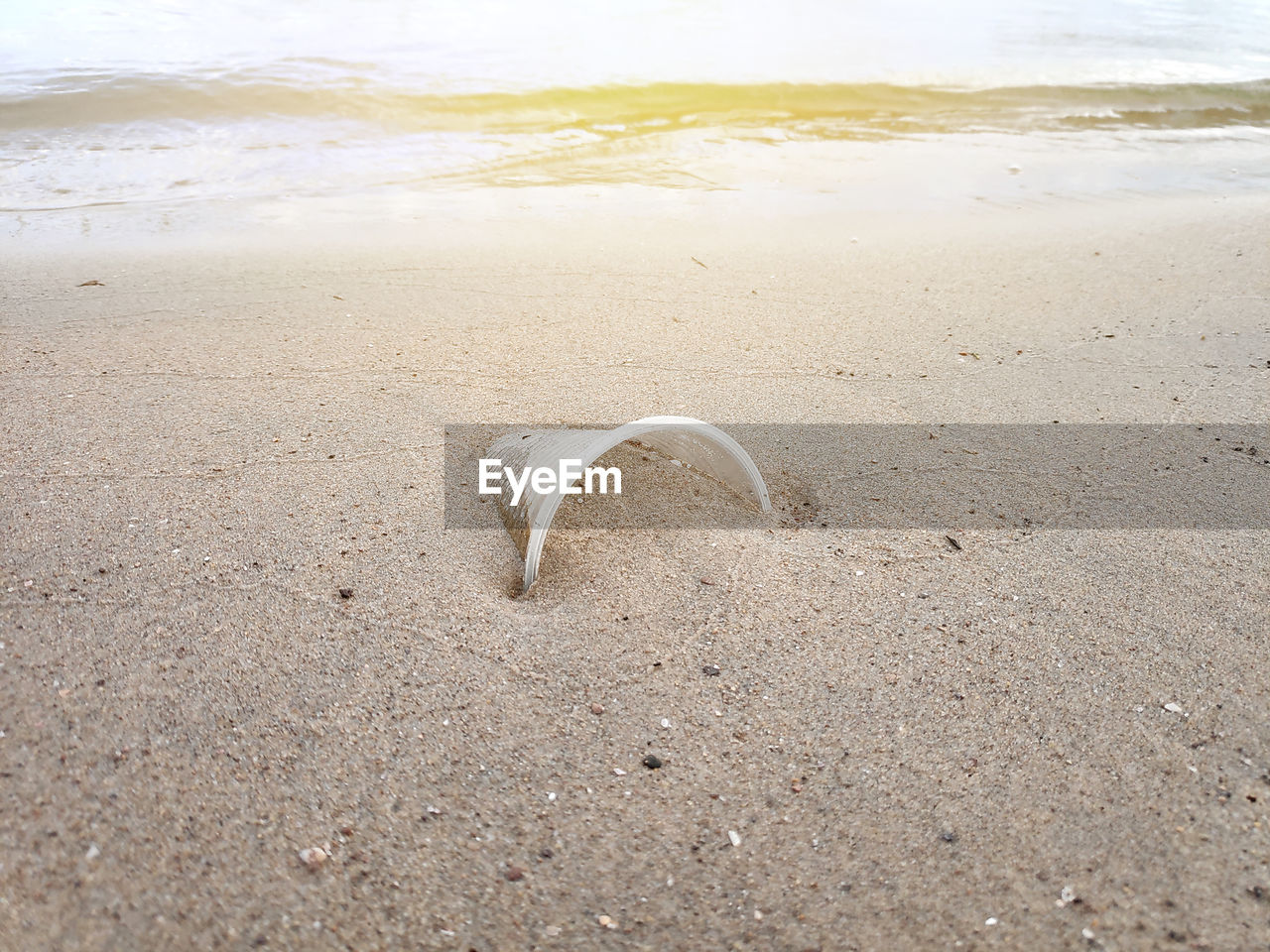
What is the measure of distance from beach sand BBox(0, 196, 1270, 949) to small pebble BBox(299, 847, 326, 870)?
0.02 meters

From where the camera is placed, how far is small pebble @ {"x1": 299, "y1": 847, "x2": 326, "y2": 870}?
5.59ft

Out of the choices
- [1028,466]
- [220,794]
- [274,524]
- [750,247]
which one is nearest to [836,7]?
[750,247]

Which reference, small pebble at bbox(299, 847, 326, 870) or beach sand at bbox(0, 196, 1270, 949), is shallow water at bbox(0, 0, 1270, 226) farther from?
small pebble at bbox(299, 847, 326, 870)

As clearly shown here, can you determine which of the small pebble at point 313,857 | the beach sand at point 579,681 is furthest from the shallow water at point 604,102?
the small pebble at point 313,857

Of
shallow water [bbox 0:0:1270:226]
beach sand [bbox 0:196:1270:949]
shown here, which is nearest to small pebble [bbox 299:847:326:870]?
beach sand [bbox 0:196:1270:949]

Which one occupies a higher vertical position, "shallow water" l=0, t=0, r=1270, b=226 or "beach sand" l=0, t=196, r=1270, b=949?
"shallow water" l=0, t=0, r=1270, b=226

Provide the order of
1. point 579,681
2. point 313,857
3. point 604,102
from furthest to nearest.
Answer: point 604,102, point 579,681, point 313,857

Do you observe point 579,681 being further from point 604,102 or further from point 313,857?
point 604,102

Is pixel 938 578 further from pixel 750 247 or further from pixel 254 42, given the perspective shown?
pixel 254 42

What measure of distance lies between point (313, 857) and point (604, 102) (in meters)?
8.88

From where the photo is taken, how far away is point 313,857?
1717 mm

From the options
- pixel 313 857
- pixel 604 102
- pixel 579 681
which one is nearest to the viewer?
pixel 313 857

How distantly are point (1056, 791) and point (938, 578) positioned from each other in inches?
30.2

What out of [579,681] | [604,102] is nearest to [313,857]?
[579,681]
